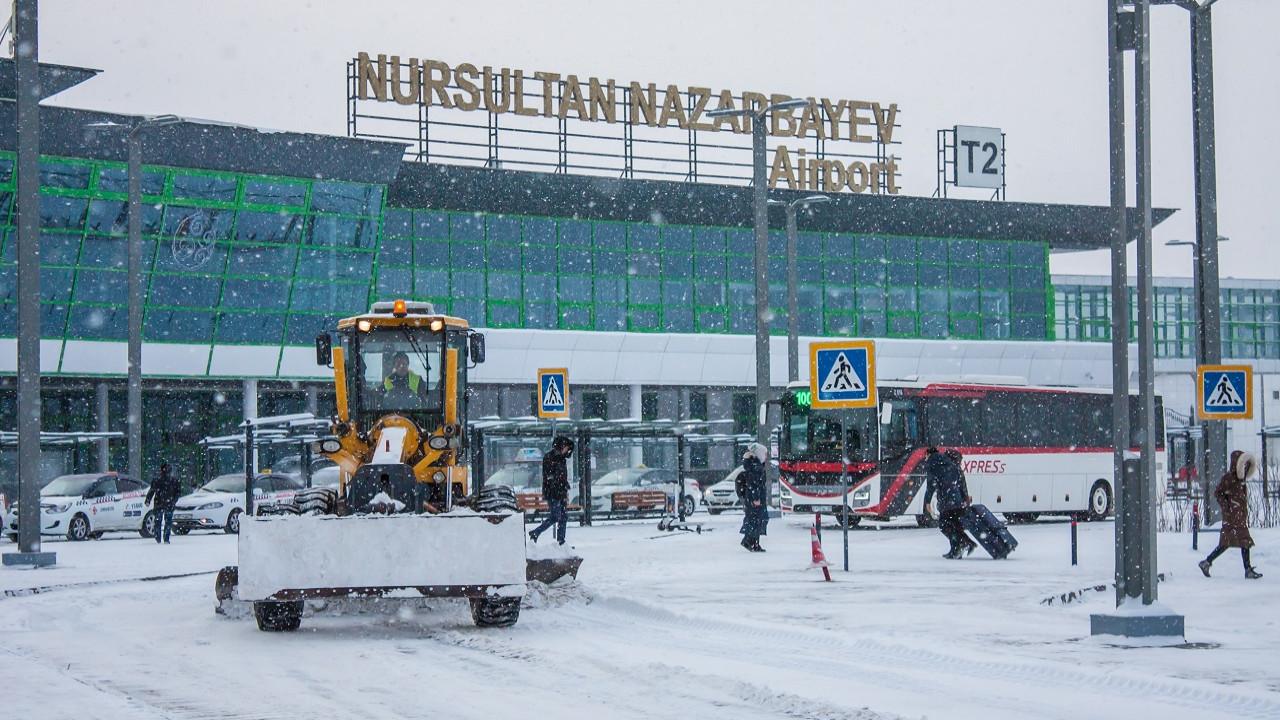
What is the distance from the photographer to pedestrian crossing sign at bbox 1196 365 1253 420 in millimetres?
24438

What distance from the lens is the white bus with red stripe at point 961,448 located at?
35.8 meters

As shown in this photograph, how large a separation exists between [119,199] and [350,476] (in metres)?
34.6

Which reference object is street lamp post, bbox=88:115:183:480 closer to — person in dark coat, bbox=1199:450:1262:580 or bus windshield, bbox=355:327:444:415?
bus windshield, bbox=355:327:444:415

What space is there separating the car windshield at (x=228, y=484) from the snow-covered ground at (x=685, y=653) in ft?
58.7

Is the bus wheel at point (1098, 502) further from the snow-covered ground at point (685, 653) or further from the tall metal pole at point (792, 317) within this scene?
the snow-covered ground at point (685, 653)

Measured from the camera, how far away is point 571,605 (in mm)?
17516

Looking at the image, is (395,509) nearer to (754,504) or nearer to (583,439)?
(754,504)

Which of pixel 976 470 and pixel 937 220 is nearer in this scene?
pixel 976 470

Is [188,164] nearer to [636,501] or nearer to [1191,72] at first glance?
[636,501]

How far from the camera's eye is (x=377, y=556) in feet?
48.4

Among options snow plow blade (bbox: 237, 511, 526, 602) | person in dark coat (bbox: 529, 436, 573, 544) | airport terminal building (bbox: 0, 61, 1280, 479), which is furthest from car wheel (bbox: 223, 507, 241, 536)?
snow plow blade (bbox: 237, 511, 526, 602)

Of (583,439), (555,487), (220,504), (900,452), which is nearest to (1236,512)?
(555,487)

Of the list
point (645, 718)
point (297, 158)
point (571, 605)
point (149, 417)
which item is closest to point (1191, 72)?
point (571, 605)

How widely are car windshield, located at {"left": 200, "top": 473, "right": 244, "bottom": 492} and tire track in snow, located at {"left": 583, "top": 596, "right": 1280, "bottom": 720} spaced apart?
2655 cm
